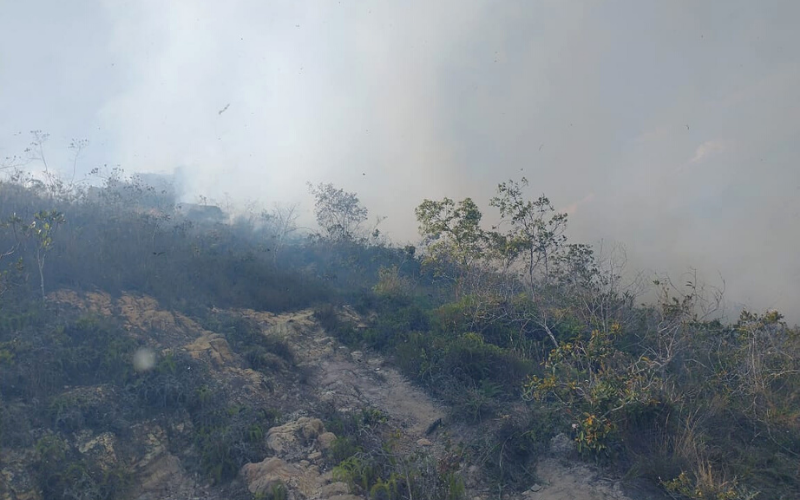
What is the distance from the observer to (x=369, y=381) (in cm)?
1047

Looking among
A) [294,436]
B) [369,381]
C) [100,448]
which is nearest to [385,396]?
[369,381]

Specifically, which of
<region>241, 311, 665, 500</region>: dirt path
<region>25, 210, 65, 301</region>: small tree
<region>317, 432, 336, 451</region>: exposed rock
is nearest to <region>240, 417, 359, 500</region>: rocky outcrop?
<region>317, 432, 336, 451</region>: exposed rock

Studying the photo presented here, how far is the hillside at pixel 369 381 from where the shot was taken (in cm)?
663

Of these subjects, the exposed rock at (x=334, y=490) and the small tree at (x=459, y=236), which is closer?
the exposed rock at (x=334, y=490)

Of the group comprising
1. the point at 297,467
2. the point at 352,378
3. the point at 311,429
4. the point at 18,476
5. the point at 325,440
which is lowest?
the point at 18,476

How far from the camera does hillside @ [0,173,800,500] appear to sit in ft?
21.7

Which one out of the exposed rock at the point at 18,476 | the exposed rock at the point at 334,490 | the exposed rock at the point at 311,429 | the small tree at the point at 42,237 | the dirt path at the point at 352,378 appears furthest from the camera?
the small tree at the point at 42,237

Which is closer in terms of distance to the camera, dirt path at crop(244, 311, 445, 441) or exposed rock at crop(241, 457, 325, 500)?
exposed rock at crop(241, 457, 325, 500)

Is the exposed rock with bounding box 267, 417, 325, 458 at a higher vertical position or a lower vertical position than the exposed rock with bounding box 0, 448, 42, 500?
higher

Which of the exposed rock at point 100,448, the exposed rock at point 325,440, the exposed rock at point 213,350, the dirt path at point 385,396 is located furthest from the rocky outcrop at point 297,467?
the exposed rock at point 213,350

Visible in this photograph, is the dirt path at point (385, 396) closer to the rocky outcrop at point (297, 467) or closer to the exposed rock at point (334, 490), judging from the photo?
the rocky outcrop at point (297, 467)

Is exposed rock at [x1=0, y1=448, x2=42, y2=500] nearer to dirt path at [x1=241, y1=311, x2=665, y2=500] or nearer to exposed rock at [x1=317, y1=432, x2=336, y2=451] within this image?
exposed rock at [x1=317, y1=432, x2=336, y2=451]

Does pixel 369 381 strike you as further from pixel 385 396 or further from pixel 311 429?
pixel 311 429

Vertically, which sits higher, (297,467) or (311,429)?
(311,429)
